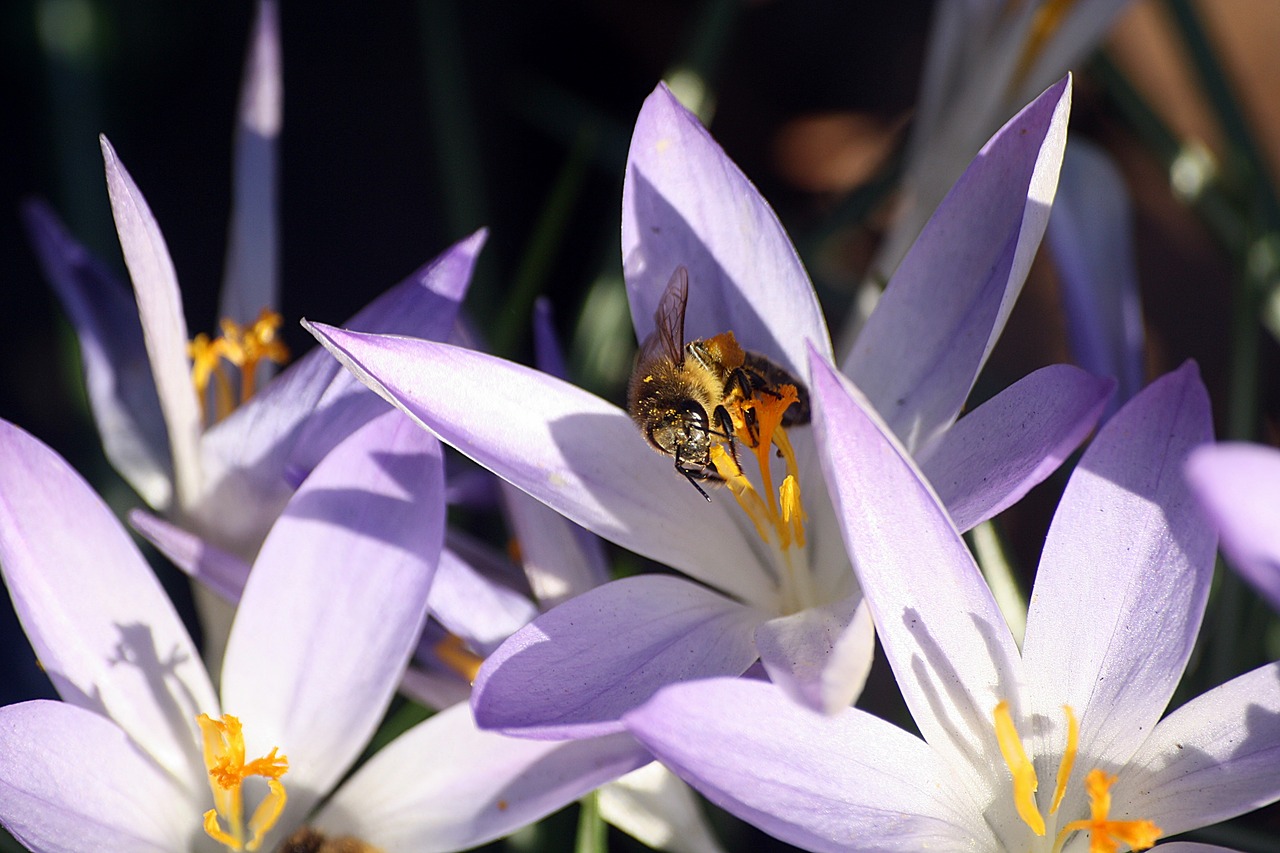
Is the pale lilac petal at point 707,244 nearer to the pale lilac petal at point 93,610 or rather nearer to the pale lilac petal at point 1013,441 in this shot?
the pale lilac petal at point 1013,441

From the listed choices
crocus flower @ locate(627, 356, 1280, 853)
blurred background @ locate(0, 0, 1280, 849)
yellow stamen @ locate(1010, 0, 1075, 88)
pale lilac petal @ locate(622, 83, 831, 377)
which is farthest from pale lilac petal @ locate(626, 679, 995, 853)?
blurred background @ locate(0, 0, 1280, 849)

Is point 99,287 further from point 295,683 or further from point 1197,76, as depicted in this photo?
point 1197,76

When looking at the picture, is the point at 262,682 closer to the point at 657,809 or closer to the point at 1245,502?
the point at 657,809

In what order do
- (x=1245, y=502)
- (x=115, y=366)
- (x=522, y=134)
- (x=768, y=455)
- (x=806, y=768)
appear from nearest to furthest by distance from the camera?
(x=1245, y=502) → (x=806, y=768) → (x=768, y=455) → (x=115, y=366) → (x=522, y=134)

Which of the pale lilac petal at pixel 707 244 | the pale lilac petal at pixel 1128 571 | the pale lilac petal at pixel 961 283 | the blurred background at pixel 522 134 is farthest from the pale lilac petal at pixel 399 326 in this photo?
the blurred background at pixel 522 134

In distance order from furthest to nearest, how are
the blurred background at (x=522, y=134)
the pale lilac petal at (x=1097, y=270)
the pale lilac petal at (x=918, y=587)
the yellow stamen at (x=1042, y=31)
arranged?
the blurred background at (x=522, y=134) < the yellow stamen at (x=1042, y=31) < the pale lilac petal at (x=1097, y=270) < the pale lilac petal at (x=918, y=587)

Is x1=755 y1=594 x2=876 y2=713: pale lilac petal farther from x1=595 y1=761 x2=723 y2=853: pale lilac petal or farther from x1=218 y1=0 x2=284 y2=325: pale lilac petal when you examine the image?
x1=218 y1=0 x2=284 y2=325: pale lilac petal

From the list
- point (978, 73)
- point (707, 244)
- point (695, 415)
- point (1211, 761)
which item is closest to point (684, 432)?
point (695, 415)

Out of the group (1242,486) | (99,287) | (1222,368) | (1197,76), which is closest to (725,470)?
(1242,486)
